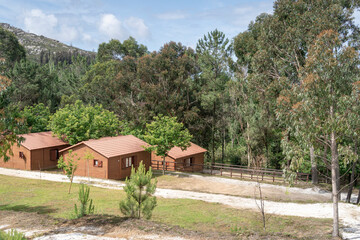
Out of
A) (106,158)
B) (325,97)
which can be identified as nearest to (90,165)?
(106,158)

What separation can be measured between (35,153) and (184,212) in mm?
21656

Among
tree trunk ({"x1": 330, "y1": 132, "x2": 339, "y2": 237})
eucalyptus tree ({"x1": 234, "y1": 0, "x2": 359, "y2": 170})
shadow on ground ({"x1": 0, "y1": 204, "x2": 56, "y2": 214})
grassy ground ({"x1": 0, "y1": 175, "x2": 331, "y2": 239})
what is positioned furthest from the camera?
eucalyptus tree ({"x1": 234, "y1": 0, "x2": 359, "y2": 170})

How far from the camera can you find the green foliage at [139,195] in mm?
11641

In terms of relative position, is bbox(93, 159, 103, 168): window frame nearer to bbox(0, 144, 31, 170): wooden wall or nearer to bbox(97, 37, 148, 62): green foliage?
bbox(0, 144, 31, 170): wooden wall

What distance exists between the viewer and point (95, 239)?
9.36 metres

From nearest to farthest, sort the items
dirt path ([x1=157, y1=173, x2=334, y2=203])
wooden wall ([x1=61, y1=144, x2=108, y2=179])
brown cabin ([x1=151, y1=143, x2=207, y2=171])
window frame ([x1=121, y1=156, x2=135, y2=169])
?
dirt path ([x1=157, y1=173, x2=334, y2=203]) < wooden wall ([x1=61, y1=144, x2=108, y2=179]) < window frame ([x1=121, y1=156, x2=135, y2=169]) < brown cabin ([x1=151, y1=143, x2=207, y2=171])

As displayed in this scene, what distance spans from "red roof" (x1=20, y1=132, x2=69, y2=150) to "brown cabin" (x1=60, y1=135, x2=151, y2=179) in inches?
163

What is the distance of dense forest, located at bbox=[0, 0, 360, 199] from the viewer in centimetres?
1301

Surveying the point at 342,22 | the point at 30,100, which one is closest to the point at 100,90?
the point at 30,100

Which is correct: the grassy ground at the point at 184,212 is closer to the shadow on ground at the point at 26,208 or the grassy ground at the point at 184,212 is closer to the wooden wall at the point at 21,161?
the shadow on ground at the point at 26,208

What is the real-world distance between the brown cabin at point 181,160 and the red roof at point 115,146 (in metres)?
4.08

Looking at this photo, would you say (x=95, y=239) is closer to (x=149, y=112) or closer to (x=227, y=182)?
(x=227, y=182)

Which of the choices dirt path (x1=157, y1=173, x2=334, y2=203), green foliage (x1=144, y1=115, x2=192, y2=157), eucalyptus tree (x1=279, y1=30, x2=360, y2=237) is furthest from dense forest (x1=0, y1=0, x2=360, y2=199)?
green foliage (x1=144, y1=115, x2=192, y2=157)

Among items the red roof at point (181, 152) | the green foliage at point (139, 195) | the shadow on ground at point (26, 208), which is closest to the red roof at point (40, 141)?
the red roof at point (181, 152)
